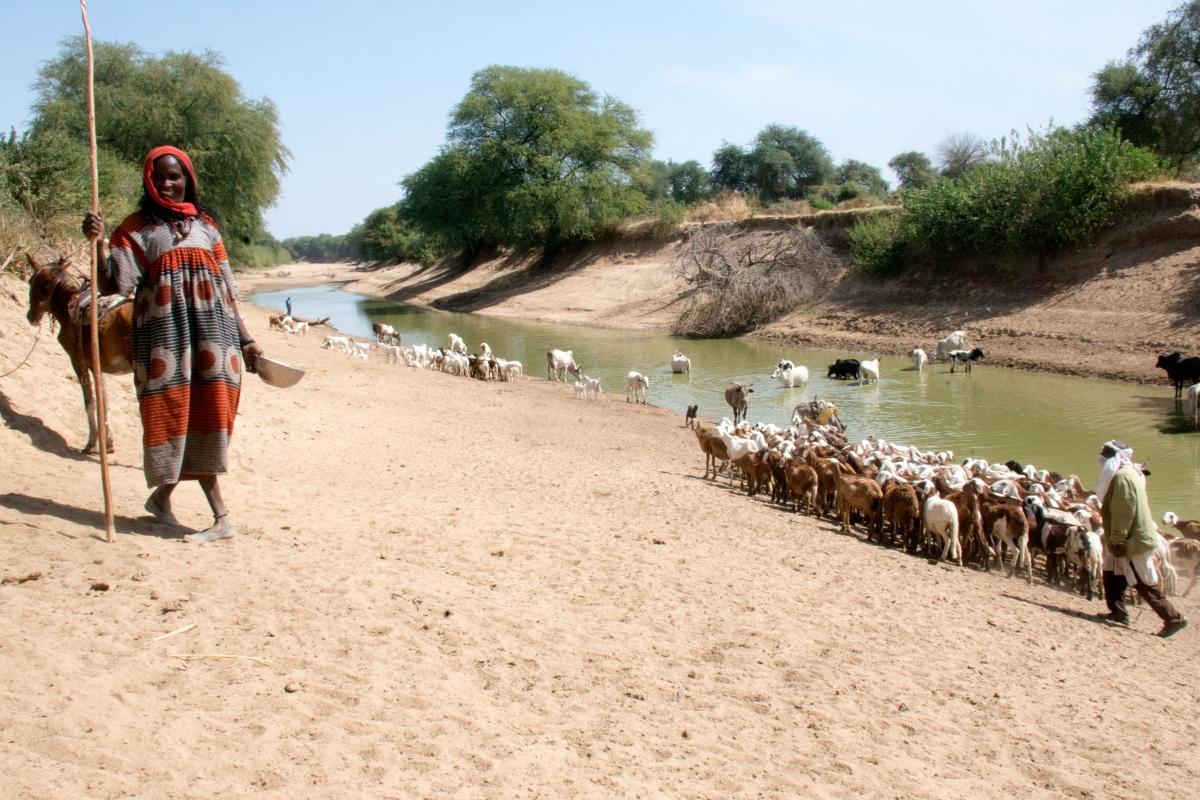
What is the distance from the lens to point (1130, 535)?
7.46 meters

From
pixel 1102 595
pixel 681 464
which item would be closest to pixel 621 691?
pixel 1102 595

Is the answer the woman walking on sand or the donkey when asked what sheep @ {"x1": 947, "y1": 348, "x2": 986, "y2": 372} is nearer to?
the donkey

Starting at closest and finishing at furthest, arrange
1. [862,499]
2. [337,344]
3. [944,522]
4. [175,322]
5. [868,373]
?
[175,322] → [944,522] → [862,499] → [868,373] → [337,344]

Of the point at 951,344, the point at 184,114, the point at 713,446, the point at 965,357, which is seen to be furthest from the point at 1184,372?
the point at 184,114

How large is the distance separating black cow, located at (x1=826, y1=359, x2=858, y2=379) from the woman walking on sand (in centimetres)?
2045

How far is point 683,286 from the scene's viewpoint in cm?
4138

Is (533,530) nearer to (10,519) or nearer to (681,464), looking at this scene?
(10,519)

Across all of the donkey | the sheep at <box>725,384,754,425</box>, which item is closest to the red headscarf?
the donkey

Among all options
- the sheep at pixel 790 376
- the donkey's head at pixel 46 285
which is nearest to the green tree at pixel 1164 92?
the sheep at pixel 790 376

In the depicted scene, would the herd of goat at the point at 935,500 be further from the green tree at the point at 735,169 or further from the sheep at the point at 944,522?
the green tree at the point at 735,169

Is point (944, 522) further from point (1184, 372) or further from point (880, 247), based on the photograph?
point (880, 247)

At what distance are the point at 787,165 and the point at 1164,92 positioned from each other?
32.4 metres

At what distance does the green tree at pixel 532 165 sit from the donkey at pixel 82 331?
43.5m

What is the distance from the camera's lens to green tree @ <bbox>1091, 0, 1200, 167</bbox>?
38.5 m
